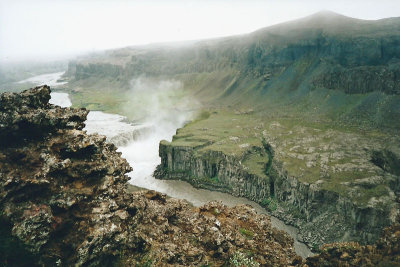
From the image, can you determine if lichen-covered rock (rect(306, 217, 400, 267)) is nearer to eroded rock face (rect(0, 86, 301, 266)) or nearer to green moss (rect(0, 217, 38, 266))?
eroded rock face (rect(0, 86, 301, 266))

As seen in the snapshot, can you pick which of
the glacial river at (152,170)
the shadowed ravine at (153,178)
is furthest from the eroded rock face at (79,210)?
the shadowed ravine at (153,178)

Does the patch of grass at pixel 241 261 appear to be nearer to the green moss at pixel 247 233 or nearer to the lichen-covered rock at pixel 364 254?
the green moss at pixel 247 233

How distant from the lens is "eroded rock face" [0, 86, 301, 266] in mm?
16375

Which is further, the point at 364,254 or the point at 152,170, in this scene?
the point at 152,170

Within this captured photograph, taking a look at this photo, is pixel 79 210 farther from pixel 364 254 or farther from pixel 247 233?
pixel 364 254

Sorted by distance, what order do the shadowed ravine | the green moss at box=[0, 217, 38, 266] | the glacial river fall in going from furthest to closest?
the glacial river → the shadowed ravine → the green moss at box=[0, 217, 38, 266]

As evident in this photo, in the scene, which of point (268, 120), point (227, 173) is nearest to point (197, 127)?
point (268, 120)

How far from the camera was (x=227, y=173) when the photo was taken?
356 ft

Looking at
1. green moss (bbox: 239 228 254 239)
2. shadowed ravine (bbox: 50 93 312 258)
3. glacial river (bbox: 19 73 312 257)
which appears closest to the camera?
green moss (bbox: 239 228 254 239)

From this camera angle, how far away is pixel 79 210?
1759cm

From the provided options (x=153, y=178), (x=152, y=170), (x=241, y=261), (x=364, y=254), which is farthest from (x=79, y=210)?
(x=152, y=170)

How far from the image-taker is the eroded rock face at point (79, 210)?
16.4 meters

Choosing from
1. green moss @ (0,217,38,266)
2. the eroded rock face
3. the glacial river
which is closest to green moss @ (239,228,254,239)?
the eroded rock face

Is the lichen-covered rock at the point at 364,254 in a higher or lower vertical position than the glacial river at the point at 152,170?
higher
